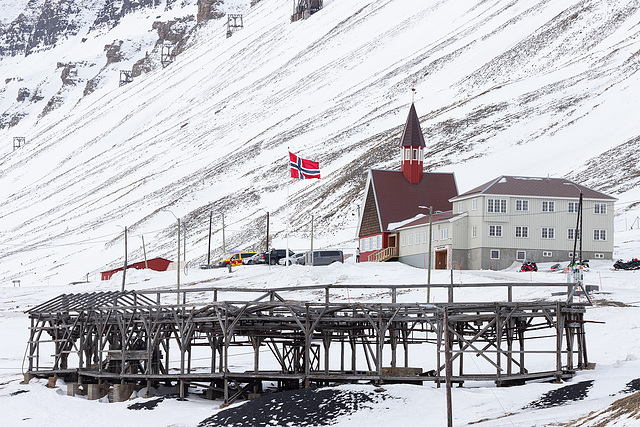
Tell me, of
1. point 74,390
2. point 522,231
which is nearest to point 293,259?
point 522,231

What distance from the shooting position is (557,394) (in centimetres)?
3145

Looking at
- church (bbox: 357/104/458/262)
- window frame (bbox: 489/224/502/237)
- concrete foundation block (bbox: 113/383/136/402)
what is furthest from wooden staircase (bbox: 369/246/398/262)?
concrete foundation block (bbox: 113/383/136/402)

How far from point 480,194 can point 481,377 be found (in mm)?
40302

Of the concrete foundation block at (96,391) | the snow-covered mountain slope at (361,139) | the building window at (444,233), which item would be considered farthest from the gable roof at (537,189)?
the concrete foundation block at (96,391)

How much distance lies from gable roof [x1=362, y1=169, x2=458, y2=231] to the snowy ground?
58.4 feet

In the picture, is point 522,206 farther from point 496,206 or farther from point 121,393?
point 121,393

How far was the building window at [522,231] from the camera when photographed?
73.9 m

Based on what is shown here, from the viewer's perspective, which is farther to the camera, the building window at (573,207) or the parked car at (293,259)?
the parked car at (293,259)

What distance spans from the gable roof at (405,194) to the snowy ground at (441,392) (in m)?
17.8

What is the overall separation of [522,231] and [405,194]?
1606 cm

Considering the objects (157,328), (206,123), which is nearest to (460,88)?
(206,123)

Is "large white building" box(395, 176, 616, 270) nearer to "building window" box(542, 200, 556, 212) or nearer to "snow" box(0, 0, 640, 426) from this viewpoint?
"building window" box(542, 200, 556, 212)

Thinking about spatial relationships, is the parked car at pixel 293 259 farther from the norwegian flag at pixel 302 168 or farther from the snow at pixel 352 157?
the norwegian flag at pixel 302 168

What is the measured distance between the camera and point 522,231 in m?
74.1
